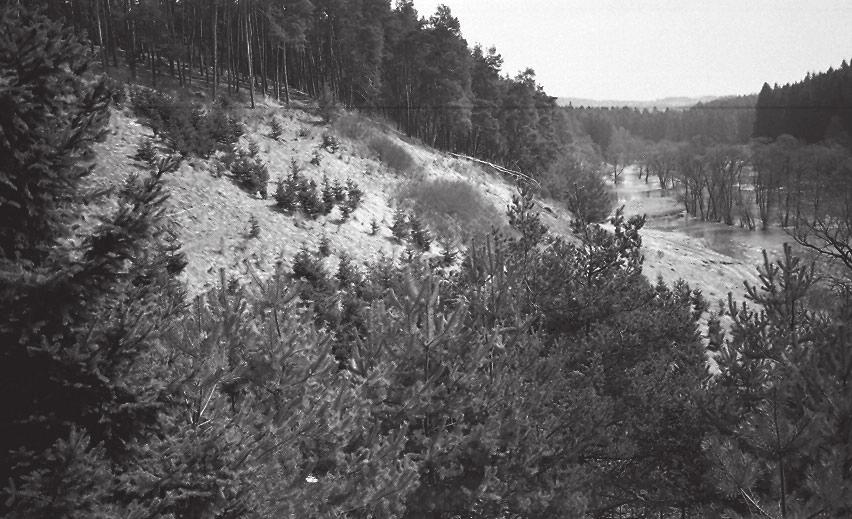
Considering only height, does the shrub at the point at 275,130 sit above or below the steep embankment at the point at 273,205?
above

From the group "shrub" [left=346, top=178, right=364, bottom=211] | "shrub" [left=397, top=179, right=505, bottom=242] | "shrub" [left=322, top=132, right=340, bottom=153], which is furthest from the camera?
"shrub" [left=322, top=132, right=340, bottom=153]

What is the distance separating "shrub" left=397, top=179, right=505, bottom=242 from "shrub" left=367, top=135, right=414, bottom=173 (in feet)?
6.53

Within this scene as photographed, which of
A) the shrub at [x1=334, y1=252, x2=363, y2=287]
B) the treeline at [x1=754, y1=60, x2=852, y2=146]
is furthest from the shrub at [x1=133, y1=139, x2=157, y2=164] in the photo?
the treeline at [x1=754, y1=60, x2=852, y2=146]

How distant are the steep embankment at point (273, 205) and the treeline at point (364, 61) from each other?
336 inches

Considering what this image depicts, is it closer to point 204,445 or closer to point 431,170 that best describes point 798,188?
point 431,170

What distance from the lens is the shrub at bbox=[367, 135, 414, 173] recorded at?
30.6 metres

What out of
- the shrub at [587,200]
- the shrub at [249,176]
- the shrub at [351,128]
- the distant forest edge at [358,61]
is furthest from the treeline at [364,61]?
the shrub at [249,176]

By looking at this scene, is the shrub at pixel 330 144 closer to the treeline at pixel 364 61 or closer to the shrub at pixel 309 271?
the treeline at pixel 364 61

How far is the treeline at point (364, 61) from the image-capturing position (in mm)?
38312

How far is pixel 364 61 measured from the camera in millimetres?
43156

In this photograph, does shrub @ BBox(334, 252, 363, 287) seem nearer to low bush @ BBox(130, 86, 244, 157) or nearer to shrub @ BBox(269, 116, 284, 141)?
low bush @ BBox(130, 86, 244, 157)

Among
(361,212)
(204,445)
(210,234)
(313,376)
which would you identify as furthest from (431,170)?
(204,445)

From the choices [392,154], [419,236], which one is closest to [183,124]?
[419,236]

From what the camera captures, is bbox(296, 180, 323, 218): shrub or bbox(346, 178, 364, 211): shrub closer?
bbox(296, 180, 323, 218): shrub
